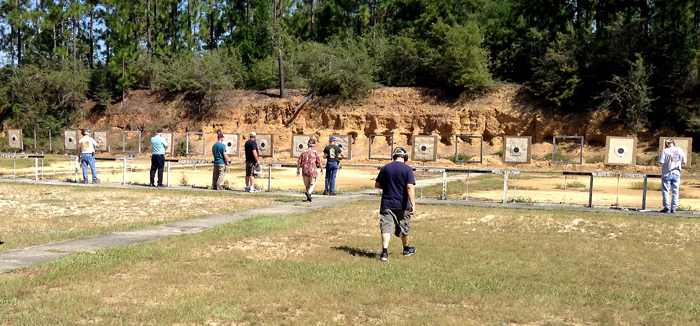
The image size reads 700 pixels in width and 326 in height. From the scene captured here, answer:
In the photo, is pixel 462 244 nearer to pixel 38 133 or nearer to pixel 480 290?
pixel 480 290

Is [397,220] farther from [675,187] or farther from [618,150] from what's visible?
[618,150]

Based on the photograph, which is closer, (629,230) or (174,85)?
(629,230)

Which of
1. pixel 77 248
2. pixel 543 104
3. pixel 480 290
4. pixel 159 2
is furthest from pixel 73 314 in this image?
pixel 159 2

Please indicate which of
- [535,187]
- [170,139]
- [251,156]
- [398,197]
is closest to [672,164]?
[398,197]

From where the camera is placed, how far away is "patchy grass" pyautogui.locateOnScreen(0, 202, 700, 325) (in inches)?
246

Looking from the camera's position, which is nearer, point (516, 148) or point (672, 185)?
point (672, 185)

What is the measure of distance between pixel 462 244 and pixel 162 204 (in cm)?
900

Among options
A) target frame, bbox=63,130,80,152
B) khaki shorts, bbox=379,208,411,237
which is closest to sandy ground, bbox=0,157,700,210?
target frame, bbox=63,130,80,152

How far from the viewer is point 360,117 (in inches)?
1831

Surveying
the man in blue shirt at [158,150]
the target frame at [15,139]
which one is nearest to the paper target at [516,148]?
the man in blue shirt at [158,150]

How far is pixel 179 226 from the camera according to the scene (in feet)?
39.2

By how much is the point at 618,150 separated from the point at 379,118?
901 inches

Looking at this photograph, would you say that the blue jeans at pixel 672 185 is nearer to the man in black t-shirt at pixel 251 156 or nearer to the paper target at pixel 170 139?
the man in black t-shirt at pixel 251 156

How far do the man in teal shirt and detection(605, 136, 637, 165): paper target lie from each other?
604 inches
